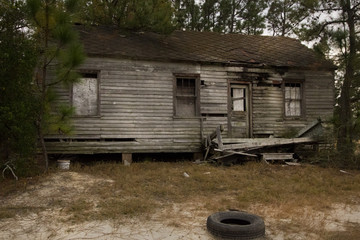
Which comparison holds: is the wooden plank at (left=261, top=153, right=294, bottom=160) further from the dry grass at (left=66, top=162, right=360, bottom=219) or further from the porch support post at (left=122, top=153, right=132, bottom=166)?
the porch support post at (left=122, top=153, right=132, bottom=166)

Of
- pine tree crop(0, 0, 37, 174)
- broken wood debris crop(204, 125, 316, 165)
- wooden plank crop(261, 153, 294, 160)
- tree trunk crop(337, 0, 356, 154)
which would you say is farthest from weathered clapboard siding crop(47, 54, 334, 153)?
pine tree crop(0, 0, 37, 174)

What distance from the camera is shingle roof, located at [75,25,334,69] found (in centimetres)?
1066

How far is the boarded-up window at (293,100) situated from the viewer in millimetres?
12094

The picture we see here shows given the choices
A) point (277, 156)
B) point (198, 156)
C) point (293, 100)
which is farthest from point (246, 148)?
point (293, 100)

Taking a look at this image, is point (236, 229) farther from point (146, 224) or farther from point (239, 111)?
point (239, 111)

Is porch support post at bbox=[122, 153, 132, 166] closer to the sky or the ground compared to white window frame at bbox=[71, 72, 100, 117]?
closer to the ground

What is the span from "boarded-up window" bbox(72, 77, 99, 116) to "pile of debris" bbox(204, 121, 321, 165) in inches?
156

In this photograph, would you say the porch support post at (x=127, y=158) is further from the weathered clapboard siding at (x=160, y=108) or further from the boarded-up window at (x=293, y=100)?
the boarded-up window at (x=293, y=100)

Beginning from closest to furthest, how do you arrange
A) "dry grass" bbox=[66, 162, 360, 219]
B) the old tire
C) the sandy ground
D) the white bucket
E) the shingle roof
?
1. the old tire
2. the sandy ground
3. "dry grass" bbox=[66, 162, 360, 219]
4. the white bucket
5. the shingle roof

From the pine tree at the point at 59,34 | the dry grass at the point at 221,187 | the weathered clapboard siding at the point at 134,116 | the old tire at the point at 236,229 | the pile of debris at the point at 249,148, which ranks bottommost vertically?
the dry grass at the point at 221,187

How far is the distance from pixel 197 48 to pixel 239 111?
2.96m

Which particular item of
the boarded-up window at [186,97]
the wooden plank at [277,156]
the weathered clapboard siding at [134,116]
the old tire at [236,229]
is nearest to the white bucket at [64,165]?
the weathered clapboard siding at [134,116]

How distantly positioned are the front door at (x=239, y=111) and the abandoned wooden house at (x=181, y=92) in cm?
4

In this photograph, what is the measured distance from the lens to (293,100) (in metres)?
12.1
